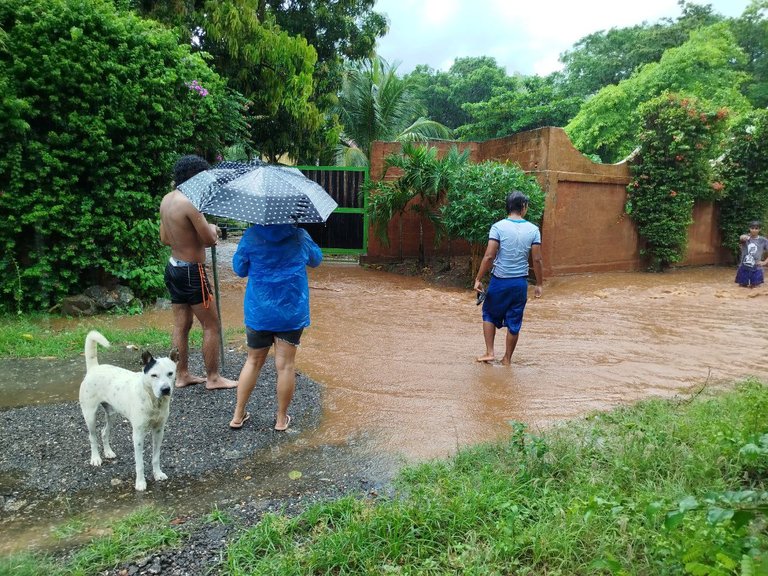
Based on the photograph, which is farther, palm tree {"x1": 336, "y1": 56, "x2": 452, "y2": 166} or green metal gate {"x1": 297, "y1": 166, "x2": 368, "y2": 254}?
palm tree {"x1": 336, "y1": 56, "x2": 452, "y2": 166}

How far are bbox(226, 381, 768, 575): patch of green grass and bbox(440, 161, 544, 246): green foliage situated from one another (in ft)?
20.3

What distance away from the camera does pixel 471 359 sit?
5836 millimetres

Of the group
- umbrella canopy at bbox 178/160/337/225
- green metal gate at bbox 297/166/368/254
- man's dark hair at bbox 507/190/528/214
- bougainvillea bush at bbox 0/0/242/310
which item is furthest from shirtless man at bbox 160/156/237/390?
green metal gate at bbox 297/166/368/254

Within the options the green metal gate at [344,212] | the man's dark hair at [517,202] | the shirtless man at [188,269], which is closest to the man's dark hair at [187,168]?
the shirtless man at [188,269]

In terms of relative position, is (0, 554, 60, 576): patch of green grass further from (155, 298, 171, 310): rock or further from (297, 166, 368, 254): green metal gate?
(297, 166, 368, 254): green metal gate

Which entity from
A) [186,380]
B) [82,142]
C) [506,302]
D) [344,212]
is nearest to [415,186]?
[344,212]

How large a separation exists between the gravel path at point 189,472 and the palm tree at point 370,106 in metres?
14.9

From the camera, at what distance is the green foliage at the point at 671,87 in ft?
69.2

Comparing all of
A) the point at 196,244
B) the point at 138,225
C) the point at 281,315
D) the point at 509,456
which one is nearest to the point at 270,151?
the point at 138,225

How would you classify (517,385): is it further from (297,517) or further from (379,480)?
(297,517)

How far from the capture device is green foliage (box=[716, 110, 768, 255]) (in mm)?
12000

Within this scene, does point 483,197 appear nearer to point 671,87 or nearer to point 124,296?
point 124,296

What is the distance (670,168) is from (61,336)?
11604mm

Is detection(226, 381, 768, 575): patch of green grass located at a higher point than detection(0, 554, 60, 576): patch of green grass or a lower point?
higher
